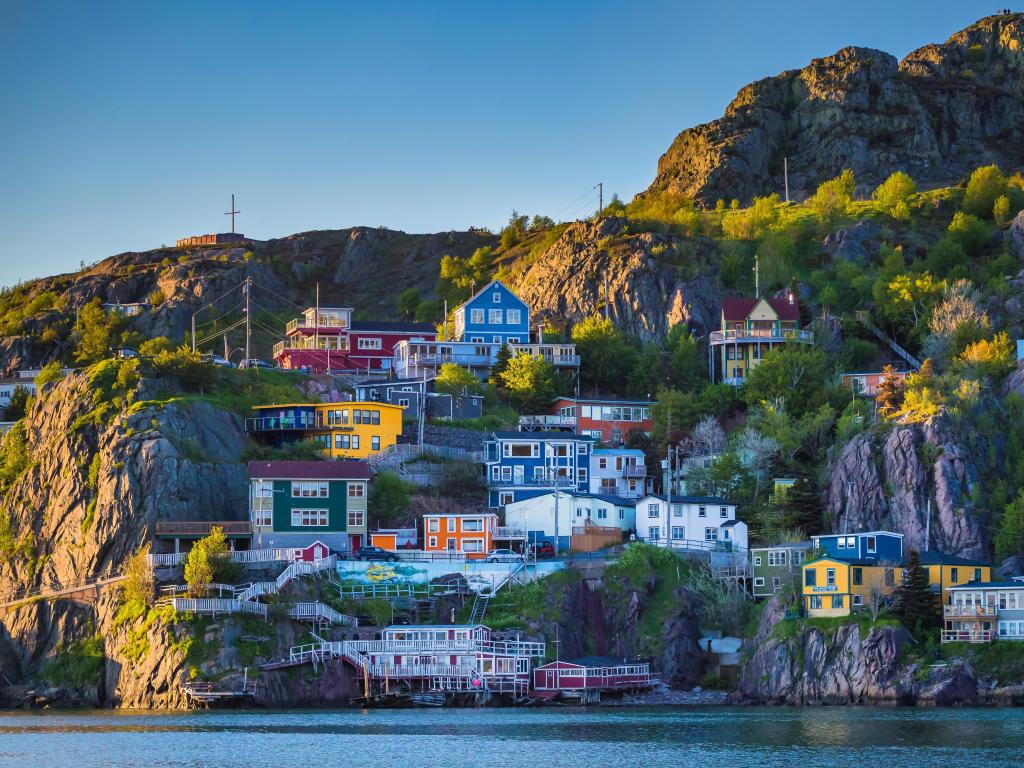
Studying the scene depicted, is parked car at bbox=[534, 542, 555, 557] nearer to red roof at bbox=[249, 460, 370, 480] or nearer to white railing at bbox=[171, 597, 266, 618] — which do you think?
red roof at bbox=[249, 460, 370, 480]

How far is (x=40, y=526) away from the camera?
116m

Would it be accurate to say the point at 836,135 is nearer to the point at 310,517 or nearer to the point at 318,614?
the point at 310,517

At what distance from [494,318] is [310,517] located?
41524 millimetres

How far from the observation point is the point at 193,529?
356 feet

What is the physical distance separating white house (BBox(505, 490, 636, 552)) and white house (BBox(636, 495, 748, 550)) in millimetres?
2310

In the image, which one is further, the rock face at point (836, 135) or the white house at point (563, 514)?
the rock face at point (836, 135)

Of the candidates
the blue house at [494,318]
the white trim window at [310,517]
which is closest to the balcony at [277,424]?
the white trim window at [310,517]

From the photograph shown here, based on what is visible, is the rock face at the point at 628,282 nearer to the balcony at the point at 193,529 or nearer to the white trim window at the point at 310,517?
the white trim window at the point at 310,517

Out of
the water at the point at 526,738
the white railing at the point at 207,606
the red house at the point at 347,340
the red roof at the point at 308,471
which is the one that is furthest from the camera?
the red house at the point at 347,340

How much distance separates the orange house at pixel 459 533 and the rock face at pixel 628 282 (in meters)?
41.9

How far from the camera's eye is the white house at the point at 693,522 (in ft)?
376

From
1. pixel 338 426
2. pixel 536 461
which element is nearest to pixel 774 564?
pixel 536 461

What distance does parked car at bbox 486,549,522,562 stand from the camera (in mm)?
108625

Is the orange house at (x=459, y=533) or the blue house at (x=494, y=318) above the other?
the blue house at (x=494, y=318)
